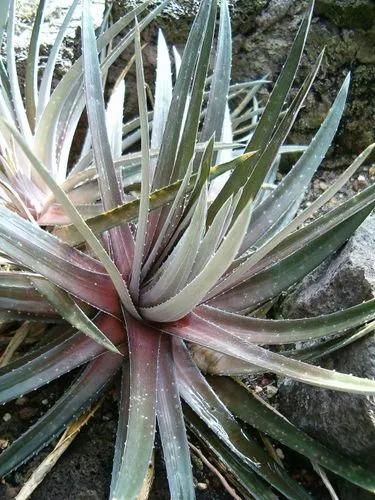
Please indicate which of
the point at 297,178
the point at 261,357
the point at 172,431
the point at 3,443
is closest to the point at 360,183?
the point at 297,178

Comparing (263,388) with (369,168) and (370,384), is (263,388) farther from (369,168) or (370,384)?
(369,168)

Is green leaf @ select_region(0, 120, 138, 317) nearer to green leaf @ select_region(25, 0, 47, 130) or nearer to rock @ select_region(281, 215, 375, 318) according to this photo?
rock @ select_region(281, 215, 375, 318)

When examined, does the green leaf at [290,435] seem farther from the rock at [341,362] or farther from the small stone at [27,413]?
the small stone at [27,413]

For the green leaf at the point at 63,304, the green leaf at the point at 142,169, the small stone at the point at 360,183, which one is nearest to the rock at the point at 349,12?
the small stone at the point at 360,183

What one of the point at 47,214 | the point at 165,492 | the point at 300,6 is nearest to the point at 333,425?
the point at 165,492

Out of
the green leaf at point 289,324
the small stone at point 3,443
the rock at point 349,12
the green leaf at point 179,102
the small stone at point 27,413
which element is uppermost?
the rock at point 349,12

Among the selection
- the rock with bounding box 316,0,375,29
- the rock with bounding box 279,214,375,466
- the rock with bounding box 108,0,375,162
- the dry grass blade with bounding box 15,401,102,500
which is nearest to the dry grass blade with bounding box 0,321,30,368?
the dry grass blade with bounding box 15,401,102,500
